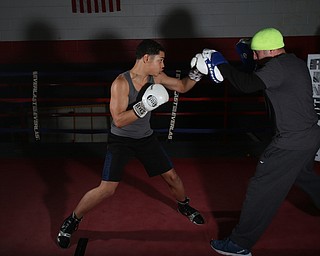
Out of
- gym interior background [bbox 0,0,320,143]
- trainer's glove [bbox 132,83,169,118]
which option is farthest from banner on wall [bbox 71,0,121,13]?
trainer's glove [bbox 132,83,169,118]

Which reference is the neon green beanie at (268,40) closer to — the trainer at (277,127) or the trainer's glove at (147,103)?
the trainer at (277,127)

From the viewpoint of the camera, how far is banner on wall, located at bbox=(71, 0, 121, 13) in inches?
221

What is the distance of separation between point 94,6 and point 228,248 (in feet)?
14.5

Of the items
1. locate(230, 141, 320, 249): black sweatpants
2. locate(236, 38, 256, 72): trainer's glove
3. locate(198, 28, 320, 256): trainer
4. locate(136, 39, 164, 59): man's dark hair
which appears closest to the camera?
locate(198, 28, 320, 256): trainer

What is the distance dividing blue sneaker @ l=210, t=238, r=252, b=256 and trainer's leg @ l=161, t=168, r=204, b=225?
0.35 metres

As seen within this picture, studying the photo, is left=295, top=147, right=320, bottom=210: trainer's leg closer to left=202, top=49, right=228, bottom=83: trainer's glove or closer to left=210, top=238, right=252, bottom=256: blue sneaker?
left=210, top=238, right=252, bottom=256: blue sneaker

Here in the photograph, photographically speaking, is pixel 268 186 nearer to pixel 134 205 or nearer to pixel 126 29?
pixel 134 205

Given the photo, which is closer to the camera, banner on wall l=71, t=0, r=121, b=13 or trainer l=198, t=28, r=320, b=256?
trainer l=198, t=28, r=320, b=256

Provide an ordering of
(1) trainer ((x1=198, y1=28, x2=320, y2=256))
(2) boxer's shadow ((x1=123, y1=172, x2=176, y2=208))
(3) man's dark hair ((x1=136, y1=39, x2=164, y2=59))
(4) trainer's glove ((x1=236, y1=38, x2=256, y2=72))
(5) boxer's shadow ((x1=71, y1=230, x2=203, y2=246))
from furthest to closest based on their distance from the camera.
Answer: (2) boxer's shadow ((x1=123, y1=172, x2=176, y2=208)) < (4) trainer's glove ((x1=236, y1=38, x2=256, y2=72)) < (5) boxer's shadow ((x1=71, y1=230, x2=203, y2=246)) < (3) man's dark hair ((x1=136, y1=39, x2=164, y2=59)) < (1) trainer ((x1=198, y1=28, x2=320, y2=256))

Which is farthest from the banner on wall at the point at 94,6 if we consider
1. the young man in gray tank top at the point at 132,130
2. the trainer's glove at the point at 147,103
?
the trainer's glove at the point at 147,103

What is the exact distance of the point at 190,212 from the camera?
8.86ft

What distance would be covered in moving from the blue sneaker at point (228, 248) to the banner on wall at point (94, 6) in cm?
425

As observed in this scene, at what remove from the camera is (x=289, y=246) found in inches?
92.2

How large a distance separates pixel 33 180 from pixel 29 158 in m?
0.66
